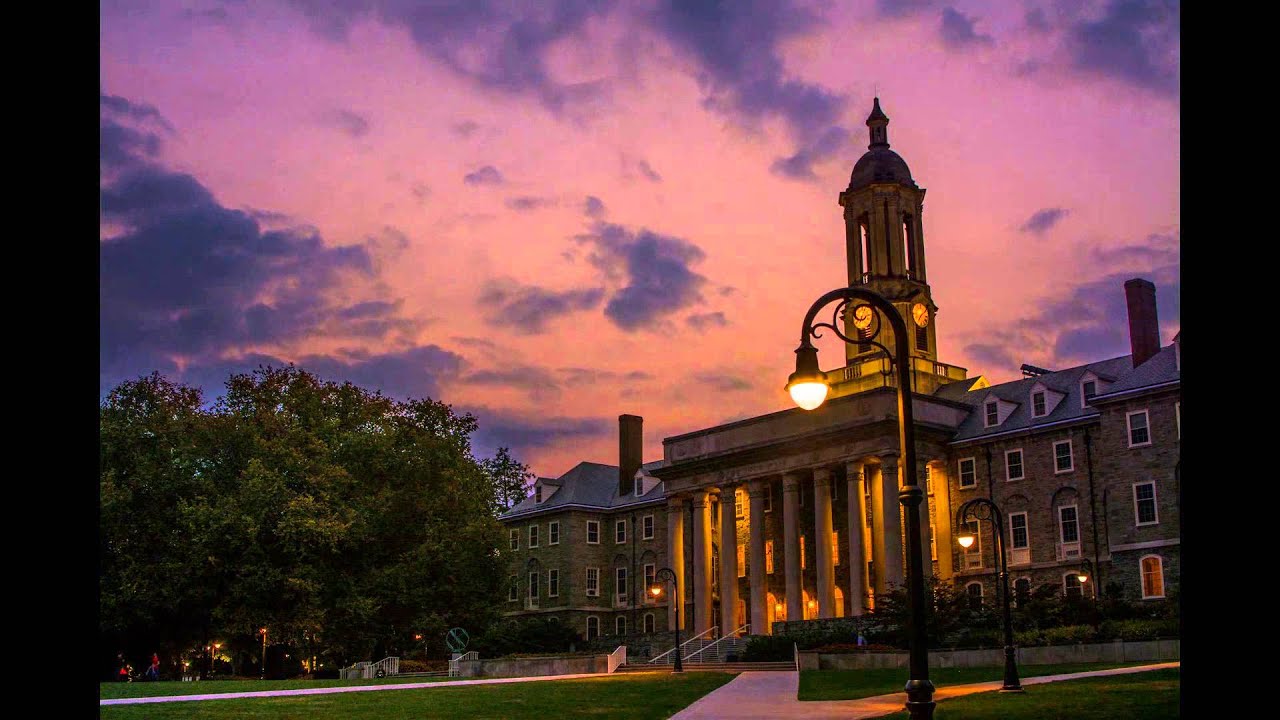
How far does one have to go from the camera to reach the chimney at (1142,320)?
190ft

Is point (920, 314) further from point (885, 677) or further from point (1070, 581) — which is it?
point (885, 677)

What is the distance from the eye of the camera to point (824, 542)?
65.4 metres

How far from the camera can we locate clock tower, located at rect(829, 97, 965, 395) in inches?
3125

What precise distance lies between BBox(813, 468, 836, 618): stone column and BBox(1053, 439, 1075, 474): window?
40.3ft

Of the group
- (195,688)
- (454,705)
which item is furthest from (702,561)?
(454,705)

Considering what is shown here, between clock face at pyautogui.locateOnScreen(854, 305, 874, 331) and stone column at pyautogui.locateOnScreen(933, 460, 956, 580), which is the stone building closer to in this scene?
stone column at pyautogui.locateOnScreen(933, 460, 956, 580)

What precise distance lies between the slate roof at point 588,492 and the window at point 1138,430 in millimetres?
35672

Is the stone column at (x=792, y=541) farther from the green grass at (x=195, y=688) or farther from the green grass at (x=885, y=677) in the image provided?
the green grass at (x=195, y=688)

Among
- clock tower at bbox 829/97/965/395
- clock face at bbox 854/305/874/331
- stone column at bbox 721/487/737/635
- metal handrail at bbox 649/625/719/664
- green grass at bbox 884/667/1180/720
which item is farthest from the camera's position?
clock tower at bbox 829/97/965/395

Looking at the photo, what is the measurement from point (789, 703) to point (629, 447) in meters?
62.1

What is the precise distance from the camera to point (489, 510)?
2544 inches

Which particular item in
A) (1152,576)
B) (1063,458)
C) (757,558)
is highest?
(1063,458)

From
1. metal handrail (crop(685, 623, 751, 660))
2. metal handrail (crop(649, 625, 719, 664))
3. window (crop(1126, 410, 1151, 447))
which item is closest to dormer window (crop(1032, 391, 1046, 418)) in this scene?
window (crop(1126, 410, 1151, 447))
